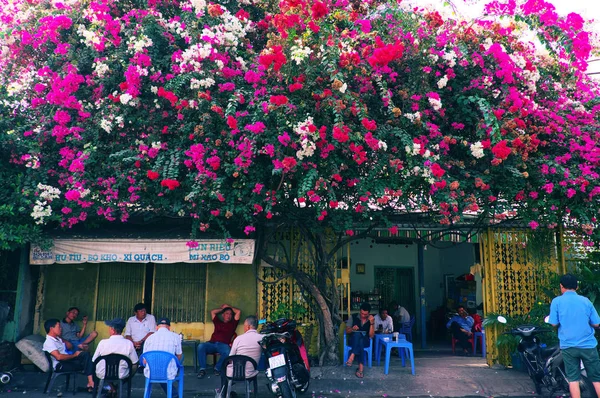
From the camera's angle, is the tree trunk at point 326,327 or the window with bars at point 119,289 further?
the window with bars at point 119,289

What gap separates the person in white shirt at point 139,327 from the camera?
28.4 ft

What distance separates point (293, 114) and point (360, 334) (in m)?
4.04

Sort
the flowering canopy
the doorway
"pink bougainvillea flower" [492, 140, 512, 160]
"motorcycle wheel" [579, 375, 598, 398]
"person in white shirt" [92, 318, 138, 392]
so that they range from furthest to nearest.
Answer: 1. the doorway
2. the flowering canopy
3. "pink bougainvillea flower" [492, 140, 512, 160]
4. "motorcycle wheel" [579, 375, 598, 398]
5. "person in white shirt" [92, 318, 138, 392]

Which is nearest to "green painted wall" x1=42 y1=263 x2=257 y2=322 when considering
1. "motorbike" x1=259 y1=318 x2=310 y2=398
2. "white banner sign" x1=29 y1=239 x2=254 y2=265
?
"white banner sign" x1=29 y1=239 x2=254 y2=265

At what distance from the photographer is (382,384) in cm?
803

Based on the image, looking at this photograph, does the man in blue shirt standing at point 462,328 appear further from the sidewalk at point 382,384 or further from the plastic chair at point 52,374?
the plastic chair at point 52,374

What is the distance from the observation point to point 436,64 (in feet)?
25.2

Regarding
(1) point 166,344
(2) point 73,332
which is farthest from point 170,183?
(2) point 73,332

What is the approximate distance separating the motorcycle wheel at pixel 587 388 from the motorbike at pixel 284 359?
3.83 m

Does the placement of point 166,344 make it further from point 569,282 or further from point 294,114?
point 569,282

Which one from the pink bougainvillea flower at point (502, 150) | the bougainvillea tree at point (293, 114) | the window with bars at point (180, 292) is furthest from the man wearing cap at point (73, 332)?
the pink bougainvillea flower at point (502, 150)

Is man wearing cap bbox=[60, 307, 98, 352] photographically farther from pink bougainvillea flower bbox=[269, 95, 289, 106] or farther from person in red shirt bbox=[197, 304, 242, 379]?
pink bougainvillea flower bbox=[269, 95, 289, 106]

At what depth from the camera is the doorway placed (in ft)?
47.2

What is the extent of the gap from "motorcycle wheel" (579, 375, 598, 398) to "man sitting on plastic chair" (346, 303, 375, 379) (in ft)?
10.8
